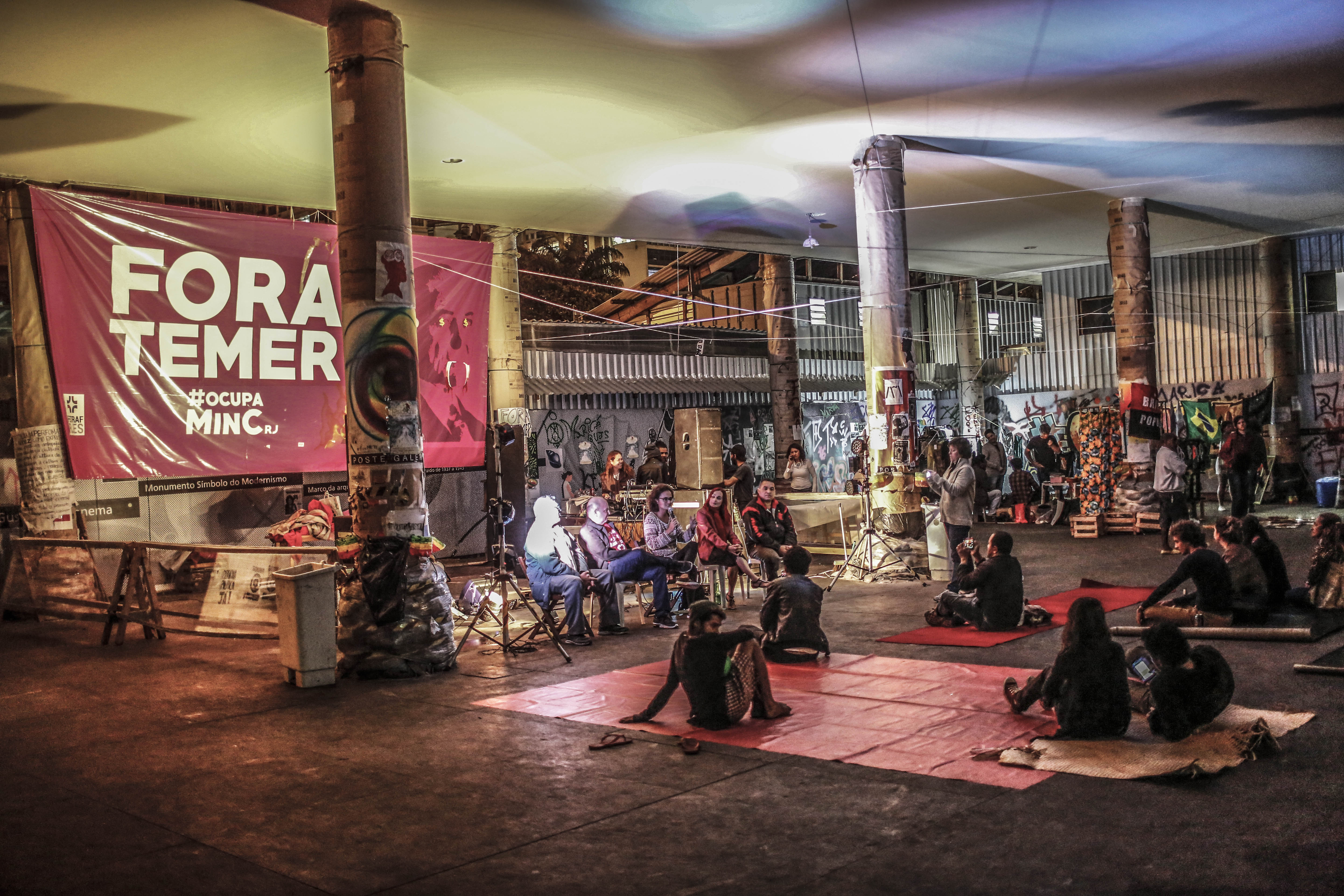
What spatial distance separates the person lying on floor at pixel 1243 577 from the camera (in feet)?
32.8

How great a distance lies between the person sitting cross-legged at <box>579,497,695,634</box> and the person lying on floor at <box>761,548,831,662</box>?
249 centimetres

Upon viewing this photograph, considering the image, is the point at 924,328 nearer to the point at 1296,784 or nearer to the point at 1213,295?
the point at 1213,295

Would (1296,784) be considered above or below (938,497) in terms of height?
below

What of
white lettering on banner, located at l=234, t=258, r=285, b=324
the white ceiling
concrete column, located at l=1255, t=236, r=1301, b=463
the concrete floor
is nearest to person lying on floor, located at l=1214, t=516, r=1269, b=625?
the concrete floor

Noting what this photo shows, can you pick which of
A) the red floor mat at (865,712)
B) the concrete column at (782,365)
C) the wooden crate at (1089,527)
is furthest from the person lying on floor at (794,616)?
the concrete column at (782,365)

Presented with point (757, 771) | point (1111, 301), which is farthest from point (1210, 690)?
point (1111, 301)

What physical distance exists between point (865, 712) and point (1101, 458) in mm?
13653

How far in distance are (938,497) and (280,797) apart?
11894mm

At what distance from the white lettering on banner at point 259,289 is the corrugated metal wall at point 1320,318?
75.0 feet

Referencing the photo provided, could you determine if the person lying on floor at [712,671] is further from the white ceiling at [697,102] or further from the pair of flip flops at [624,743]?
the white ceiling at [697,102]

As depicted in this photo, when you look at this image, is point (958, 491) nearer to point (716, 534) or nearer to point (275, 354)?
point (716, 534)

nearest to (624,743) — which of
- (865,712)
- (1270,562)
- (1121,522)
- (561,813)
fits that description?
(561,813)

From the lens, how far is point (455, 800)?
6.46 m

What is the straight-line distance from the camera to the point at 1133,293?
20188 millimetres
